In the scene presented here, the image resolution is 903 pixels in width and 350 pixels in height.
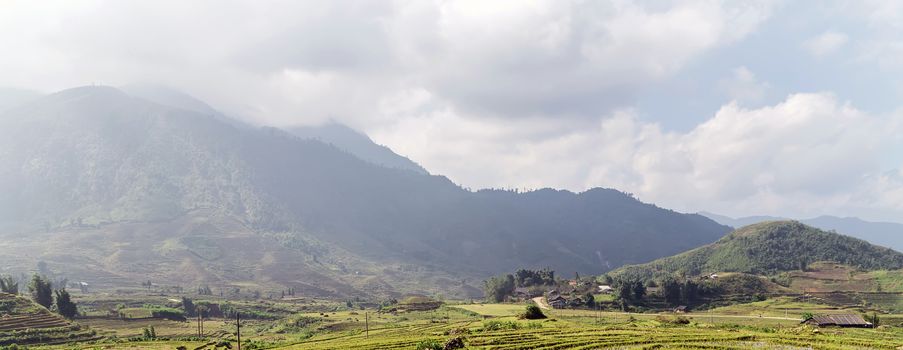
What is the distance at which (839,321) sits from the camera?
113m

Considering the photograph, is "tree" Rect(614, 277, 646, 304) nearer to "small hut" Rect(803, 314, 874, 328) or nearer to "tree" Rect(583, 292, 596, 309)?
"tree" Rect(583, 292, 596, 309)

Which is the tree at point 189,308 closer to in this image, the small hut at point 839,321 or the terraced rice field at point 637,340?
the terraced rice field at point 637,340

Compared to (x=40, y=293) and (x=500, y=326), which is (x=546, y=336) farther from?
(x=40, y=293)

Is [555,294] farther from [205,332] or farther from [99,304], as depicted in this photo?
[99,304]

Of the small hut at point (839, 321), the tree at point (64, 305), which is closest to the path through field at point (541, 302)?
the small hut at point (839, 321)

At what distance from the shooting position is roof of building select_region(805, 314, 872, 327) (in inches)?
4392

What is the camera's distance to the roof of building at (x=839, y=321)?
112 metres

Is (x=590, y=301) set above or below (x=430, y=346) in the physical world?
below

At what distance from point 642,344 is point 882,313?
124m

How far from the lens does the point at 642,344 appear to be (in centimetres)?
7175

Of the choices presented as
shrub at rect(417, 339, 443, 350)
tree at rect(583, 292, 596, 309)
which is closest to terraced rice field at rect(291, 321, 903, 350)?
shrub at rect(417, 339, 443, 350)

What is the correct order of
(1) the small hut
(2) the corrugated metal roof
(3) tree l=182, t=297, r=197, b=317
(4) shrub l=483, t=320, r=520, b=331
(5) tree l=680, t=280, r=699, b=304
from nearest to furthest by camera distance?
(4) shrub l=483, t=320, r=520, b=331 → (1) the small hut → (2) the corrugated metal roof → (5) tree l=680, t=280, r=699, b=304 → (3) tree l=182, t=297, r=197, b=317

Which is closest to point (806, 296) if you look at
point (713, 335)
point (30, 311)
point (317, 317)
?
point (713, 335)

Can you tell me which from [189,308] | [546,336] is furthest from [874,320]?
[189,308]
